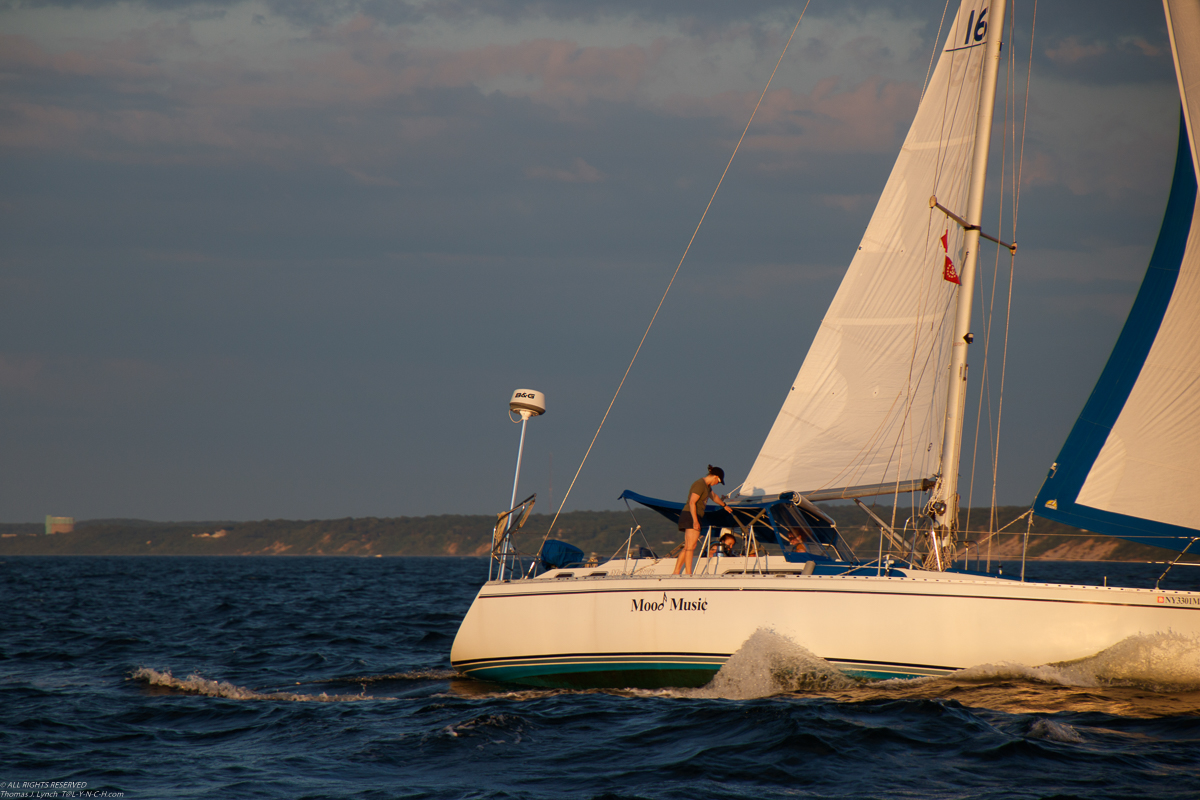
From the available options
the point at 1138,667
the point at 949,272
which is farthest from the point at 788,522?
the point at 1138,667

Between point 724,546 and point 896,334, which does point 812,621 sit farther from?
point 896,334

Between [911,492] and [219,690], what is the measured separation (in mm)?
8157

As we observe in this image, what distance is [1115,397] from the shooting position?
11.2 meters

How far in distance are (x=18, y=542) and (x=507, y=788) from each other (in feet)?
639

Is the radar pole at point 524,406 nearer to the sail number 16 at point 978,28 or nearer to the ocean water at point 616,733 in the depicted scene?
the ocean water at point 616,733

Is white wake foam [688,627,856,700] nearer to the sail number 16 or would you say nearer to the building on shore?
the sail number 16

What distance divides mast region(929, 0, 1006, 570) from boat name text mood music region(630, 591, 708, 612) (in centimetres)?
261

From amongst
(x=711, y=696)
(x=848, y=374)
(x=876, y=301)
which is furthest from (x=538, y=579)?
(x=876, y=301)

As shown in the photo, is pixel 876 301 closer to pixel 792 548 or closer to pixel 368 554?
pixel 792 548

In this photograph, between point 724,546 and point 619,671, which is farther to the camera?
point 724,546

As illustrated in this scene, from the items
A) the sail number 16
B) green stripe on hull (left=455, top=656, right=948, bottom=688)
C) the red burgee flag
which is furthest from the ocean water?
the sail number 16

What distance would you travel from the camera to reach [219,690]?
12031 millimetres

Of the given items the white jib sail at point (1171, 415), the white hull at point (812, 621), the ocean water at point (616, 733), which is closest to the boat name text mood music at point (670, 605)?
the white hull at point (812, 621)

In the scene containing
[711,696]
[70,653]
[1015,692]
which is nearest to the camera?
[1015,692]
